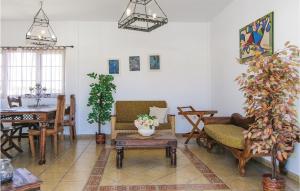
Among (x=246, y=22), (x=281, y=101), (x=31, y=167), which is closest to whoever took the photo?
(x=281, y=101)

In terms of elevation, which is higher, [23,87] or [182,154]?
[23,87]

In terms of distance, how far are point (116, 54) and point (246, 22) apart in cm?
301

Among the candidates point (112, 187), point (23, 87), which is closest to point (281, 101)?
point (112, 187)

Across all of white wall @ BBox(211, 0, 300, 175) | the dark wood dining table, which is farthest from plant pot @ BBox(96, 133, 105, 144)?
white wall @ BBox(211, 0, 300, 175)

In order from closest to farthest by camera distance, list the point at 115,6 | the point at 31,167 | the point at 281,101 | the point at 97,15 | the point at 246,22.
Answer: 1. the point at 281,101
2. the point at 31,167
3. the point at 246,22
4. the point at 115,6
5. the point at 97,15

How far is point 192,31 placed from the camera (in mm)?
6719

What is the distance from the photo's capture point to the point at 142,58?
661 cm

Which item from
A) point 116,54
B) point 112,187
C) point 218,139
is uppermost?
point 116,54

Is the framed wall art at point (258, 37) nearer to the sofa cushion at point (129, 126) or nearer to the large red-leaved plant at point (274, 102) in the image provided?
the large red-leaved plant at point (274, 102)

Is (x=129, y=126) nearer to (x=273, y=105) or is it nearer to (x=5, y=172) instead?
(x=273, y=105)

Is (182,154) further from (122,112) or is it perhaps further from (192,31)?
(192,31)

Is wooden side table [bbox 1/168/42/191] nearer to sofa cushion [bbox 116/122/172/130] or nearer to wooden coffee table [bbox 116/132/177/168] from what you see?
wooden coffee table [bbox 116/132/177/168]

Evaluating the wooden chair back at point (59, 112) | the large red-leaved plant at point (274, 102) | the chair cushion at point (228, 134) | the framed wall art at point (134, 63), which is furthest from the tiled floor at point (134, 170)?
the framed wall art at point (134, 63)

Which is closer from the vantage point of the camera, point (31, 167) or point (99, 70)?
point (31, 167)
